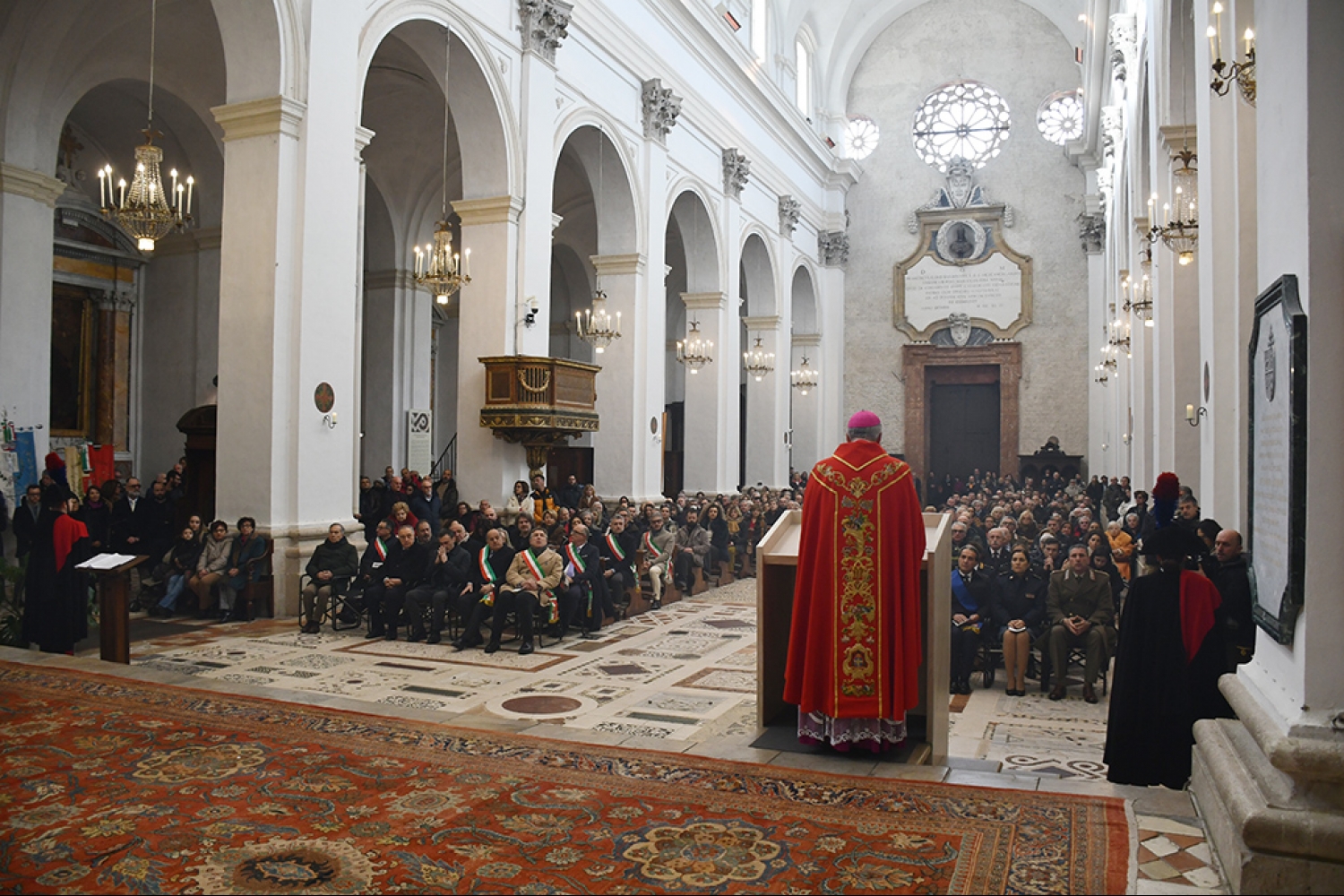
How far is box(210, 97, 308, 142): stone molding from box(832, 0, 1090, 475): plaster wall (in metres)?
20.1

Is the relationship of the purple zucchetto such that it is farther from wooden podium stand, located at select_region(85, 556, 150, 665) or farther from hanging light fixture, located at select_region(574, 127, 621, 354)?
hanging light fixture, located at select_region(574, 127, 621, 354)

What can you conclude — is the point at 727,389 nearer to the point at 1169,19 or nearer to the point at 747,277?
the point at 747,277

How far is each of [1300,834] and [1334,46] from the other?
257cm

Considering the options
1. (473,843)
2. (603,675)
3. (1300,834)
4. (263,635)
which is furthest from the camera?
(263,635)

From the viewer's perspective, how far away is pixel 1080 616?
7.68 metres

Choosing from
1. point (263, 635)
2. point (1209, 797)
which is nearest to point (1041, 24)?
point (263, 635)

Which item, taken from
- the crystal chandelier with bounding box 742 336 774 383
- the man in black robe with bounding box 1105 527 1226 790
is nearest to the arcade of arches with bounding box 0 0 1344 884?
the man in black robe with bounding box 1105 527 1226 790

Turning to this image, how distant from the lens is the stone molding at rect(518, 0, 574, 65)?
12.8m

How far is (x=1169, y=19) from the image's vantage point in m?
9.90

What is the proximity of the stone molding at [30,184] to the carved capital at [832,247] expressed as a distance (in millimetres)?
18838

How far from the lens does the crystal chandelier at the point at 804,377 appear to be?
25047 millimetres

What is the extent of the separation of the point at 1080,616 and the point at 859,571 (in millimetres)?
3573

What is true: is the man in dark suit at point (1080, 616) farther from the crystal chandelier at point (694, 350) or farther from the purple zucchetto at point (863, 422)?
the crystal chandelier at point (694, 350)

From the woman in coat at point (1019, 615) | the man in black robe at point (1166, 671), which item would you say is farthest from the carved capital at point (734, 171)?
the man in black robe at point (1166, 671)
